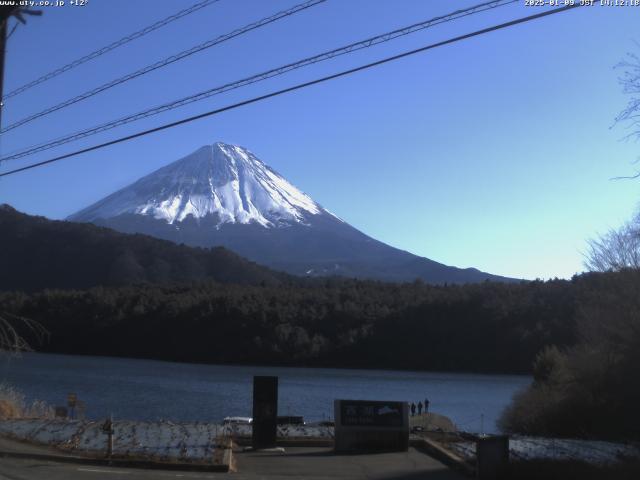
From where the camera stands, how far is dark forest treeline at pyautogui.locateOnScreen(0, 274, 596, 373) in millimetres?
84500

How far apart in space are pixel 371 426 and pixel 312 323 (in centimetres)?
8251

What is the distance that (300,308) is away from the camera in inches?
4050

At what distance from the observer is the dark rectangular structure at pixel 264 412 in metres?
17.2

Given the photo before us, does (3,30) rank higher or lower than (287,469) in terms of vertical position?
higher

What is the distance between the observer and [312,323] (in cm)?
10000

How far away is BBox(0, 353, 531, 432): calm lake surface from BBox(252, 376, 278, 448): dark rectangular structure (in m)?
13.2

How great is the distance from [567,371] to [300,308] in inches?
2806

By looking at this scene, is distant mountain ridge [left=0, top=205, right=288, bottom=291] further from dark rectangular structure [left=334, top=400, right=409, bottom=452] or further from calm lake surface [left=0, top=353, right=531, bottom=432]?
dark rectangular structure [left=334, top=400, right=409, bottom=452]

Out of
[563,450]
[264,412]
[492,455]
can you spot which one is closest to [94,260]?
[264,412]

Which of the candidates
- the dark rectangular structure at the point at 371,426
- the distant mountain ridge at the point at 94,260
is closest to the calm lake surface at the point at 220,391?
the dark rectangular structure at the point at 371,426

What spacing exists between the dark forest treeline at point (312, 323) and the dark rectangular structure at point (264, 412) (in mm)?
64025

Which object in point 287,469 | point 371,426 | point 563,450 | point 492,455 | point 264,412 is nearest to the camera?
point 492,455

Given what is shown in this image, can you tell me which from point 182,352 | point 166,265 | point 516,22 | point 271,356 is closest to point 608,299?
point 516,22

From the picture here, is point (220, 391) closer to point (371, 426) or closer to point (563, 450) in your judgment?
point (371, 426)
